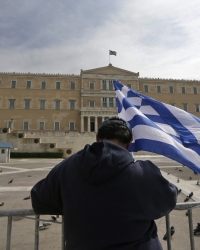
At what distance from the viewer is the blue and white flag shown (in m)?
2.80

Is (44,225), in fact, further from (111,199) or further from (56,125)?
(56,125)

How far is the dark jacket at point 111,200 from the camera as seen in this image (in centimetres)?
119

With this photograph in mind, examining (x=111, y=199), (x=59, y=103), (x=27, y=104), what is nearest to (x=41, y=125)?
(x=27, y=104)

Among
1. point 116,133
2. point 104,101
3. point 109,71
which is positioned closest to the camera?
point 116,133

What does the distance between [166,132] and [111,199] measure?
7.78ft

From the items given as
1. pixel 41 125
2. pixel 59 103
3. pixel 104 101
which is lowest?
pixel 41 125

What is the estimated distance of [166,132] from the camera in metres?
3.31

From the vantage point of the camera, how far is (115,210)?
1.21 metres

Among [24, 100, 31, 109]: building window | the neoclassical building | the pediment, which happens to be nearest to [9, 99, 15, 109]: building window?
the neoclassical building

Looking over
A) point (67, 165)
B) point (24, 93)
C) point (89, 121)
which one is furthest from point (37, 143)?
point (67, 165)

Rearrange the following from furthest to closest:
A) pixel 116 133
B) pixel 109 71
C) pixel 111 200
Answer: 1. pixel 109 71
2. pixel 116 133
3. pixel 111 200

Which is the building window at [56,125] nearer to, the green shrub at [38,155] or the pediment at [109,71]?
the pediment at [109,71]

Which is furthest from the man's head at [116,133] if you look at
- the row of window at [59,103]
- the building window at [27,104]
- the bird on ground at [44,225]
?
the building window at [27,104]

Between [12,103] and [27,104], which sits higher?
[12,103]
